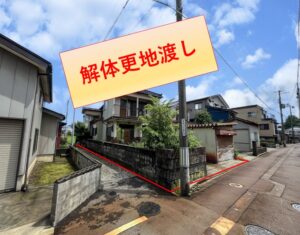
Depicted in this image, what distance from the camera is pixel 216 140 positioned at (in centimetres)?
1092

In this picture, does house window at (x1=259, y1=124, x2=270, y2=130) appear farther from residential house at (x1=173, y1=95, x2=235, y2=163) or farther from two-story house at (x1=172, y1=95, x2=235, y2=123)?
residential house at (x1=173, y1=95, x2=235, y2=163)

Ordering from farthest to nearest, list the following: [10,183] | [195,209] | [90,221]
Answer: [10,183] → [195,209] → [90,221]

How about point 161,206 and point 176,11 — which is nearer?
point 161,206

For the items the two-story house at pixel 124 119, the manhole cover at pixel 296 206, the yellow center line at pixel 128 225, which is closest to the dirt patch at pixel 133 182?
the yellow center line at pixel 128 225

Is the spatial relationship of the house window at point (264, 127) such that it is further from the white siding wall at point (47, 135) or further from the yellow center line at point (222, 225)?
the white siding wall at point (47, 135)

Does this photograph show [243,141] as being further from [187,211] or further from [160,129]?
[187,211]

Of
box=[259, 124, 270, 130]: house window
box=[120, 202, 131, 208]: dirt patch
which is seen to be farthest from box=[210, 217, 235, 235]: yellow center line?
box=[259, 124, 270, 130]: house window

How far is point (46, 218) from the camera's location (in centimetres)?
366

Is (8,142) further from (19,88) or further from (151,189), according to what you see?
(151,189)

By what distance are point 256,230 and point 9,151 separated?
24.4 ft

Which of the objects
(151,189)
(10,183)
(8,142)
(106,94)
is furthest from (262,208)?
(8,142)

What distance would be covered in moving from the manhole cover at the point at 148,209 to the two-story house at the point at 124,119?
10.2 meters

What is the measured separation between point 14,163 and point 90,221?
3.79m

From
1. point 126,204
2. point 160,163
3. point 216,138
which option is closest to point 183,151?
point 160,163
